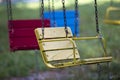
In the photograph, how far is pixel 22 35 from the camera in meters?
5.62

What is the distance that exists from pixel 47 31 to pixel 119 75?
175 cm

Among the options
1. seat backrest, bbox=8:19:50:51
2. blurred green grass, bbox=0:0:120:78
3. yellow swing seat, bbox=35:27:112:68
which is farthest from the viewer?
blurred green grass, bbox=0:0:120:78

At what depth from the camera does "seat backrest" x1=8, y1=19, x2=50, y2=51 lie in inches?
215

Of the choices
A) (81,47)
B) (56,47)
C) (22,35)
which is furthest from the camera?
(81,47)

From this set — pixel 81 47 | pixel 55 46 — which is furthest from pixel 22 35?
pixel 81 47

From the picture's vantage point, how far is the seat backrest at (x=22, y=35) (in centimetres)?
546

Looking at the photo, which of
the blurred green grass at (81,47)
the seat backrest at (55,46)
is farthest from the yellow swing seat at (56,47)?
the blurred green grass at (81,47)

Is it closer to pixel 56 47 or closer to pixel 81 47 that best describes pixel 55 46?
pixel 56 47

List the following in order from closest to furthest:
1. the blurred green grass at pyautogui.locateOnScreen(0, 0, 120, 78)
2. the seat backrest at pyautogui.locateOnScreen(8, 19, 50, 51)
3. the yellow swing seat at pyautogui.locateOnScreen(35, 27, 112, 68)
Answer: the yellow swing seat at pyautogui.locateOnScreen(35, 27, 112, 68) → the seat backrest at pyautogui.locateOnScreen(8, 19, 50, 51) → the blurred green grass at pyautogui.locateOnScreen(0, 0, 120, 78)

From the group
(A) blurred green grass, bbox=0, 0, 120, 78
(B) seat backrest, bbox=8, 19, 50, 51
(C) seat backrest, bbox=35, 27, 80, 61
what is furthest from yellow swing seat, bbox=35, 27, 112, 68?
(A) blurred green grass, bbox=0, 0, 120, 78

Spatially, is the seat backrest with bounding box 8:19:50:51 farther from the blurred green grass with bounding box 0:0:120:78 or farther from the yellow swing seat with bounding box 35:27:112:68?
the blurred green grass with bounding box 0:0:120:78

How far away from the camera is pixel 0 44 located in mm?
9727

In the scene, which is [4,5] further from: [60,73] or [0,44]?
[60,73]

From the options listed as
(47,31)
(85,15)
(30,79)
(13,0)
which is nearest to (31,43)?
(47,31)
